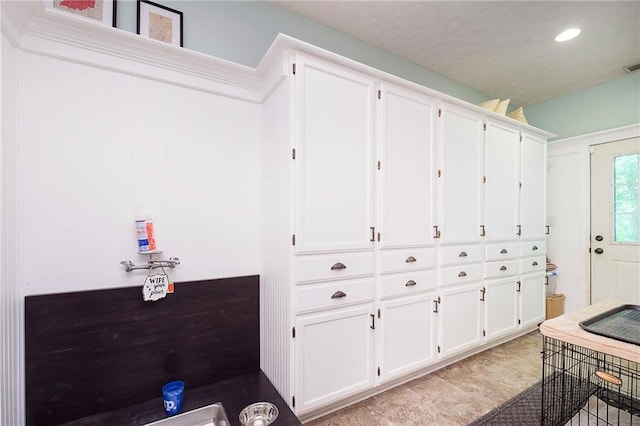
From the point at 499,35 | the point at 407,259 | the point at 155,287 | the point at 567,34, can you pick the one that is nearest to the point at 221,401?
the point at 155,287

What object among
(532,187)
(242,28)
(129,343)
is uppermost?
(242,28)

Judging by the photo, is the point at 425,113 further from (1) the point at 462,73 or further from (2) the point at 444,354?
(2) the point at 444,354

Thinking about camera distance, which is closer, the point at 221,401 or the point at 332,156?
the point at 221,401

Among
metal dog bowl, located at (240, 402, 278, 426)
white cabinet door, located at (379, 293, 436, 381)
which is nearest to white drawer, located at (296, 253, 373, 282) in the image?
white cabinet door, located at (379, 293, 436, 381)

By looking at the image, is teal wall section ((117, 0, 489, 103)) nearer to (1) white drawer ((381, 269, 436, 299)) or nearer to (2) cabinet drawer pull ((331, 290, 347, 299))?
(2) cabinet drawer pull ((331, 290, 347, 299))

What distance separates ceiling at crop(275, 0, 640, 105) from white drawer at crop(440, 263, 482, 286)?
1.95 meters

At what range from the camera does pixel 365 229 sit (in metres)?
1.83

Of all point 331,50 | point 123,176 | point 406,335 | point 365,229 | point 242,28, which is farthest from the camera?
point 331,50

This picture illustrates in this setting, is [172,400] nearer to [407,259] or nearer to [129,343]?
[129,343]

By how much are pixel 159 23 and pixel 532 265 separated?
3.92 m

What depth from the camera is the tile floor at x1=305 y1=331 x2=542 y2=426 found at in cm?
173

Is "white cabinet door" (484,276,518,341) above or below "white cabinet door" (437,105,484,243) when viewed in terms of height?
below

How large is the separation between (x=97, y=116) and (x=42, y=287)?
0.90m

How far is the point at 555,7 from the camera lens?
2.02 metres
